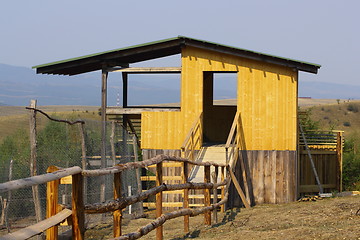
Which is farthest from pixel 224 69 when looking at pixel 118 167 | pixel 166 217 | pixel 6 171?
pixel 118 167

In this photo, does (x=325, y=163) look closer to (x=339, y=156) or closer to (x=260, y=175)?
(x=339, y=156)

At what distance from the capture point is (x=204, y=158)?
2402cm

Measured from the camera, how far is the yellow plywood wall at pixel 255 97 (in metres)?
24.7

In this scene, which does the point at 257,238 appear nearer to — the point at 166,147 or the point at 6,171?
the point at 6,171

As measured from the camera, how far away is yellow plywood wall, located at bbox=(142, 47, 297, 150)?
24.7 meters

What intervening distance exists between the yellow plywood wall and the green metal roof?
33cm

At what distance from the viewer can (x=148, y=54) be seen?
89.9ft

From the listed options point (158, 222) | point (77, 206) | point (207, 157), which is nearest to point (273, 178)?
point (207, 157)

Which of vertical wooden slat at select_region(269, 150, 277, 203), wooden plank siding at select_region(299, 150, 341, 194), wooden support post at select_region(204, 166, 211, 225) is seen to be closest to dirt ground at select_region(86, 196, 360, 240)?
wooden support post at select_region(204, 166, 211, 225)

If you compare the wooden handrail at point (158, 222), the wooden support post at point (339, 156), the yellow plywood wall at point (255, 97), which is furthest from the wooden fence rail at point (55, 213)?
the wooden support post at point (339, 156)

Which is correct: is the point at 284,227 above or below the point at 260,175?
below

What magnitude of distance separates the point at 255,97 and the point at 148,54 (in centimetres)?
524

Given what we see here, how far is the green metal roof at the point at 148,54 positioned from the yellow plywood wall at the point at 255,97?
0.33 m

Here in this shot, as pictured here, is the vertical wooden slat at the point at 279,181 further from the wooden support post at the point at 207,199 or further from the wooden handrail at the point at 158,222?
the wooden support post at the point at 207,199
